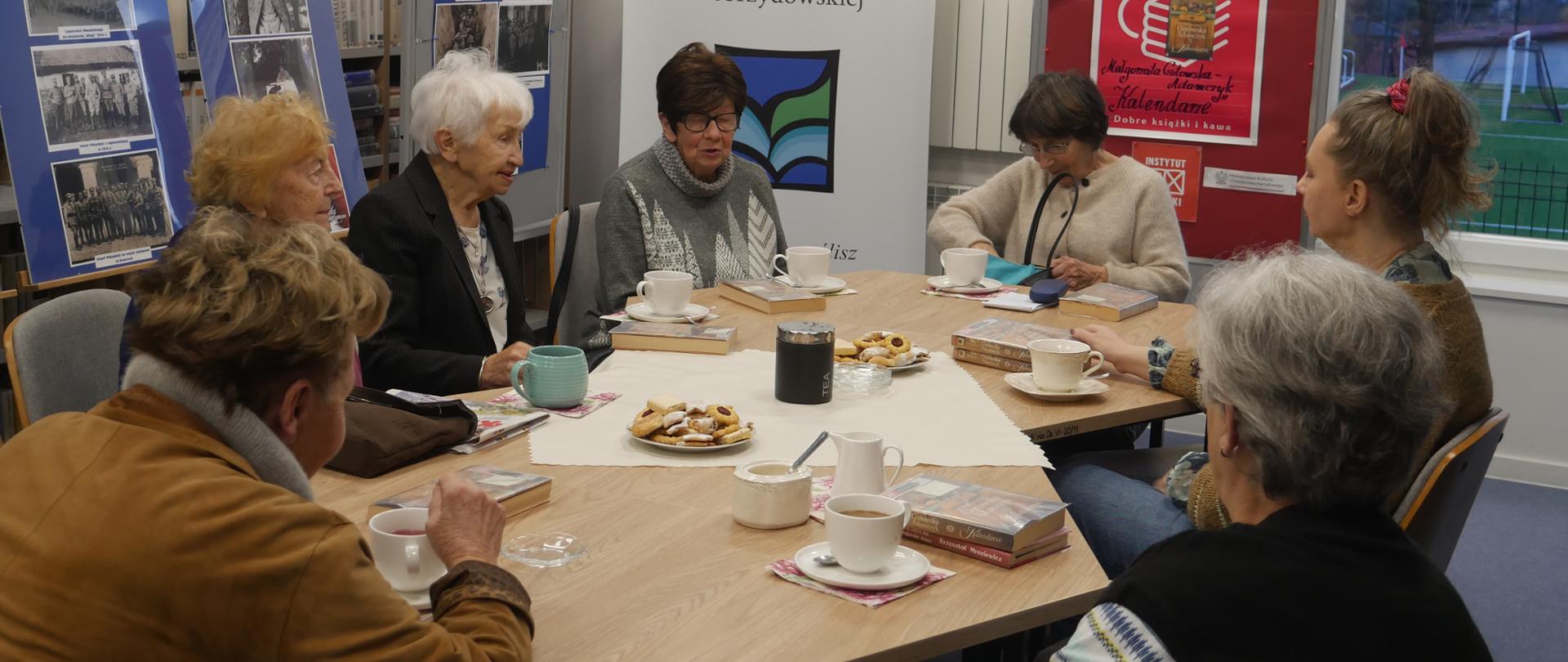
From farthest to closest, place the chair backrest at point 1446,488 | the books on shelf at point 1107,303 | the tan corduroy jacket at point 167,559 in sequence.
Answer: the books on shelf at point 1107,303 < the chair backrest at point 1446,488 < the tan corduroy jacket at point 167,559

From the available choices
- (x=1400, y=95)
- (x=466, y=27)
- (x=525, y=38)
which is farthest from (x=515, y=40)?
(x=1400, y=95)

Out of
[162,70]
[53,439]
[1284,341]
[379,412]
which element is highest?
[162,70]

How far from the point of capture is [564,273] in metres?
3.31

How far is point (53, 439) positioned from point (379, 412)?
2.61 ft

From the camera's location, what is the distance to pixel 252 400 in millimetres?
1302

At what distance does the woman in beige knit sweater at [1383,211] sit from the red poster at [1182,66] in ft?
7.22

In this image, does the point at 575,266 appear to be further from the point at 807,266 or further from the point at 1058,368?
the point at 1058,368

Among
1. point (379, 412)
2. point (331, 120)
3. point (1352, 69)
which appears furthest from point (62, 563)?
point (1352, 69)

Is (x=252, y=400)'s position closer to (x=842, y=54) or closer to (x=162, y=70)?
(x=162, y=70)

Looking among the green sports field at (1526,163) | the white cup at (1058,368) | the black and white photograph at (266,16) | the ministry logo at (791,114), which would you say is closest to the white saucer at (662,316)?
the white cup at (1058,368)

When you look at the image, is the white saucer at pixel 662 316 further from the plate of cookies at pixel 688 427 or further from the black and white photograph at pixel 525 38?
the black and white photograph at pixel 525 38

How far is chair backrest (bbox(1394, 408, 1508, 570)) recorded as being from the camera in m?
1.92

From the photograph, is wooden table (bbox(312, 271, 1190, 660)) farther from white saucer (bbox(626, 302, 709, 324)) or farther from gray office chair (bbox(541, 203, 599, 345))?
gray office chair (bbox(541, 203, 599, 345))

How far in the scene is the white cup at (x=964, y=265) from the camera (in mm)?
3338
